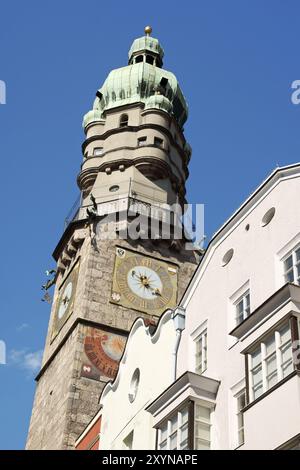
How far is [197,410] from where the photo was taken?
2012 centimetres

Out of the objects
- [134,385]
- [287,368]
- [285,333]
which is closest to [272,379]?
[287,368]

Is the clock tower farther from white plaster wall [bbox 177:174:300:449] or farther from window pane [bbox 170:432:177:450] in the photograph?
window pane [bbox 170:432:177:450]

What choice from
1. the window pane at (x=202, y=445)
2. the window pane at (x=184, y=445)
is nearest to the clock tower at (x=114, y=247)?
the window pane at (x=184, y=445)

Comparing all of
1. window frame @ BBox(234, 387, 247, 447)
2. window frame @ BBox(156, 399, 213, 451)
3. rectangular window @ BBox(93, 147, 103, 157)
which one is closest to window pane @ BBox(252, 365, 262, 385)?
window frame @ BBox(234, 387, 247, 447)

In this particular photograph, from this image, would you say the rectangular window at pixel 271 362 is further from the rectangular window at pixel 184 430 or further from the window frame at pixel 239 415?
the rectangular window at pixel 184 430

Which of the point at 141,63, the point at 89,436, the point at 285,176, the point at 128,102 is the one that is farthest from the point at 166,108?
the point at 285,176

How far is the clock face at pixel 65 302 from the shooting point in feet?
142

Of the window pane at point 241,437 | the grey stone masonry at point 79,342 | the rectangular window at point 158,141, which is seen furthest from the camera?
the rectangular window at point 158,141

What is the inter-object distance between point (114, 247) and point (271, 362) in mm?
26449

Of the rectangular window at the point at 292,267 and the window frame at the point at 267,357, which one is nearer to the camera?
the window frame at the point at 267,357

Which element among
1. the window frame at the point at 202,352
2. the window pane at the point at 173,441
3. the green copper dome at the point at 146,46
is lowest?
the window pane at the point at 173,441

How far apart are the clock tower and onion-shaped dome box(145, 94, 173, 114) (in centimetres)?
9

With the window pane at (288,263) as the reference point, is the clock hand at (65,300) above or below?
above

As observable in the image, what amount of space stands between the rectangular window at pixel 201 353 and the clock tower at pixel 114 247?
15.3 m
